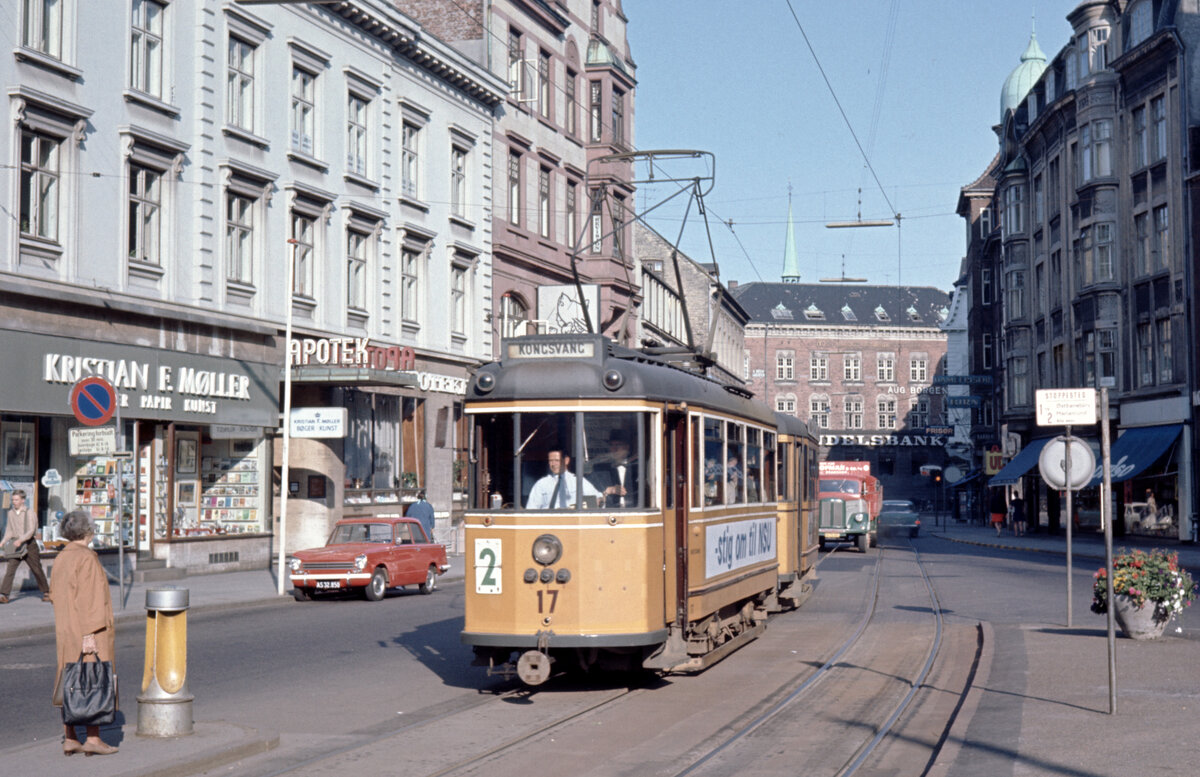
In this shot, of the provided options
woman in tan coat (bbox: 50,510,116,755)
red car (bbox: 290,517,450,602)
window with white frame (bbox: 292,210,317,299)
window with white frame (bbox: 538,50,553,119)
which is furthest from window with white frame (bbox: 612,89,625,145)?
woman in tan coat (bbox: 50,510,116,755)

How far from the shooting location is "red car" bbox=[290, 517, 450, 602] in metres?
22.9

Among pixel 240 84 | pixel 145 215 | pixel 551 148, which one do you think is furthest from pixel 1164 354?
pixel 145 215

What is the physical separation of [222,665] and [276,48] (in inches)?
761

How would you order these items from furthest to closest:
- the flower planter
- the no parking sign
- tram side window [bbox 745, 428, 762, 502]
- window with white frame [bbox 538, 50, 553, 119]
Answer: window with white frame [bbox 538, 50, 553, 119] < the no parking sign < tram side window [bbox 745, 428, 762, 502] < the flower planter

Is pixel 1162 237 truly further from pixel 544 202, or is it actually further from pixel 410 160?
pixel 410 160

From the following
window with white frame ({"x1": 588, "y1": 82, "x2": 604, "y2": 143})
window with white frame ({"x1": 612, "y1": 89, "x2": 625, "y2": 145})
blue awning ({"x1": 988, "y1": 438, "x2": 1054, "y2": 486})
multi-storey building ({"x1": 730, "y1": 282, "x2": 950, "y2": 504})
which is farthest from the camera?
multi-storey building ({"x1": 730, "y1": 282, "x2": 950, "y2": 504})

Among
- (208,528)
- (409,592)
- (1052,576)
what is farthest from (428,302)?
(1052,576)

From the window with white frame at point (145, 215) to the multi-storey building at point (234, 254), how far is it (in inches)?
1.9

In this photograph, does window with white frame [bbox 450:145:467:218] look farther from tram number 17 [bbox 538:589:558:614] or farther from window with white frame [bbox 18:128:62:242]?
tram number 17 [bbox 538:589:558:614]

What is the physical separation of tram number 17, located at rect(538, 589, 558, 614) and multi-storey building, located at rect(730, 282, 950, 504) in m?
100

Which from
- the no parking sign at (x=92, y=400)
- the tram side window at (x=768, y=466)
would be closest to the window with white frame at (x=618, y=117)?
the no parking sign at (x=92, y=400)

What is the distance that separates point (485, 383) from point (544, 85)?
110 feet

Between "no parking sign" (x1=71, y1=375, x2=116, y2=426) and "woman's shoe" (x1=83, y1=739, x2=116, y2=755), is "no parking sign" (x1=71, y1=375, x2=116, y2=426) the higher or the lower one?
the higher one

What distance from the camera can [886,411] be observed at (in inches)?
4545
